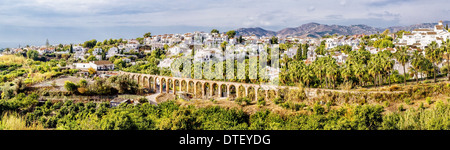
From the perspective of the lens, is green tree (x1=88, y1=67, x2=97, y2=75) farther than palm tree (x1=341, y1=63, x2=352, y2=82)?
Yes

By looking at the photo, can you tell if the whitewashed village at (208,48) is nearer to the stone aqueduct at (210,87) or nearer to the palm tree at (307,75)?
the stone aqueduct at (210,87)

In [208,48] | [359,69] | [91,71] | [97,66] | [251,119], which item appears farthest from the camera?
[208,48]

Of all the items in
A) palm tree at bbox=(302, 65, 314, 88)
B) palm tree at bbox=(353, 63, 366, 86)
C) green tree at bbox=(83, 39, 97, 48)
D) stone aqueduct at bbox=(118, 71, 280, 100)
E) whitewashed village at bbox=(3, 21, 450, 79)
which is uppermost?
green tree at bbox=(83, 39, 97, 48)

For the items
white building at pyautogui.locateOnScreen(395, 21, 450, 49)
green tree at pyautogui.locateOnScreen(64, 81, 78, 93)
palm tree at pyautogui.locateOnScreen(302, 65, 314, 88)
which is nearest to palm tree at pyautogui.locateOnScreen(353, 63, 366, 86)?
palm tree at pyautogui.locateOnScreen(302, 65, 314, 88)

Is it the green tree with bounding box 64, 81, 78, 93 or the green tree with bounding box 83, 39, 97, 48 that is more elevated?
the green tree with bounding box 83, 39, 97, 48

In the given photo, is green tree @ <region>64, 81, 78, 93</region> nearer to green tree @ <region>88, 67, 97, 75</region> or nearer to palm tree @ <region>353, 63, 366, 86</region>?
green tree @ <region>88, 67, 97, 75</region>

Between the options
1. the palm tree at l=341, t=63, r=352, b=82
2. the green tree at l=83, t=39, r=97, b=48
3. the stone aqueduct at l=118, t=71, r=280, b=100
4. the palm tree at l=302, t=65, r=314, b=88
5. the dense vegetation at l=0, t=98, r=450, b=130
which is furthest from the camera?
the green tree at l=83, t=39, r=97, b=48

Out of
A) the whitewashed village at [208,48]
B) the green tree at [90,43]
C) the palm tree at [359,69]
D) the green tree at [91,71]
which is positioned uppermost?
the green tree at [90,43]

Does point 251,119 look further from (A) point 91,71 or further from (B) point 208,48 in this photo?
(B) point 208,48

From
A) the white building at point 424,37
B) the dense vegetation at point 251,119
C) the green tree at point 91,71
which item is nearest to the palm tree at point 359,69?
the dense vegetation at point 251,119

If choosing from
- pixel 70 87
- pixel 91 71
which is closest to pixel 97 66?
pixel 91 71
